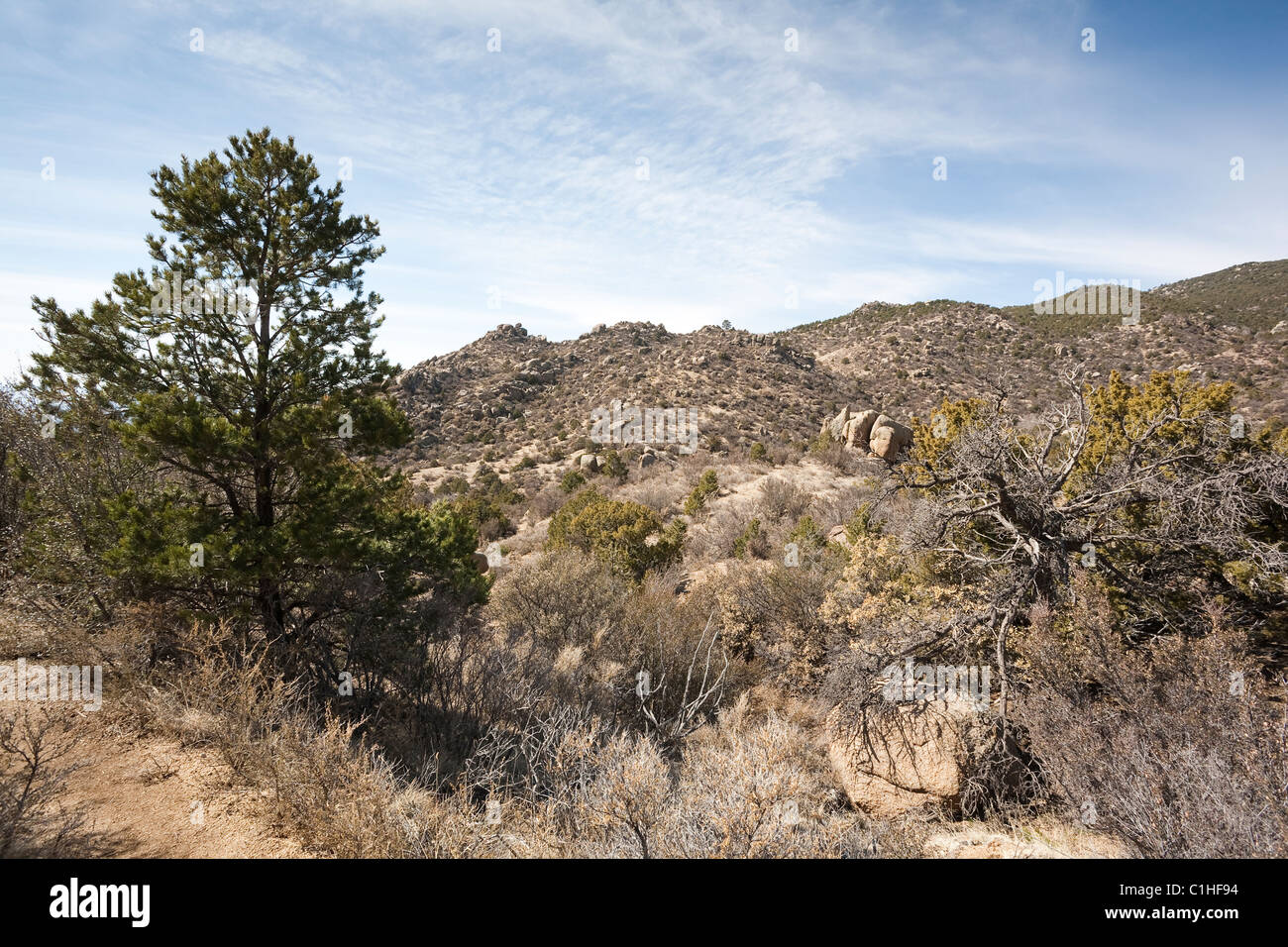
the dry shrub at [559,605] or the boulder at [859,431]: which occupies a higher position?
the boulder at [859,431]

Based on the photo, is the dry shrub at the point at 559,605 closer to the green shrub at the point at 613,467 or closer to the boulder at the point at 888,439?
the green shrub at the point at 613,467

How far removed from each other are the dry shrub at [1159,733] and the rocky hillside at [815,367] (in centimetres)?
2227

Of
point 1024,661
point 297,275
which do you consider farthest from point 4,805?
point 1024,661

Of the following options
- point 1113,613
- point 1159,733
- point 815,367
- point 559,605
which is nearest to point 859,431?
point 559,605

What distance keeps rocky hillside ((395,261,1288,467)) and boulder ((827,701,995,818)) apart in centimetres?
2157

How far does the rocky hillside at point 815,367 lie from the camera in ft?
103

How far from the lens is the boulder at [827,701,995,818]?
5598mm

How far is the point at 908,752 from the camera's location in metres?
5.91

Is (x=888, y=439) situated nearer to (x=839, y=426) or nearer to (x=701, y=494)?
(x=839, y=426)

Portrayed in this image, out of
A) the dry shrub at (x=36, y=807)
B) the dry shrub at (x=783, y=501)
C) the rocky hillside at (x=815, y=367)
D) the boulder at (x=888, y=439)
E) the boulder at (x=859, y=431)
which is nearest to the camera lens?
the dry shrub at (x=36, y=807)

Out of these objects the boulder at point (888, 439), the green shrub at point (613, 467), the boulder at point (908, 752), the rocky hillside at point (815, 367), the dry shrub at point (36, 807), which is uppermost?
the rocky hillside at point (815, 367)

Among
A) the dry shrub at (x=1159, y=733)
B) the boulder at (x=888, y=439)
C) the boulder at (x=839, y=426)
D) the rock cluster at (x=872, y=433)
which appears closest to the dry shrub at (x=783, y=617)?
the dry shrub at (x=1159, y=733)

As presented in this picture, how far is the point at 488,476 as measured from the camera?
27078mm

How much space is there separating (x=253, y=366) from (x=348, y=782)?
5478mm
